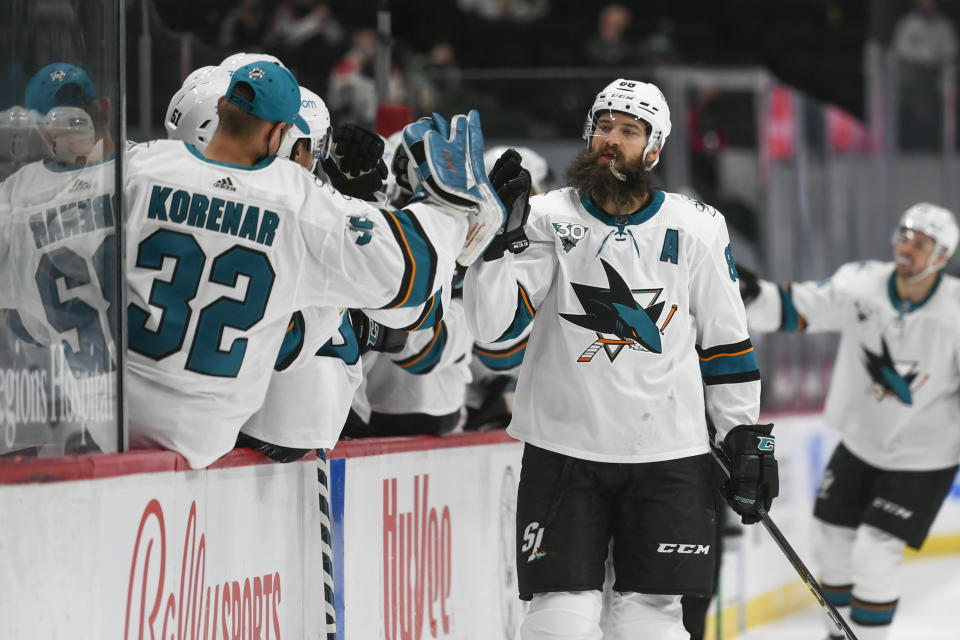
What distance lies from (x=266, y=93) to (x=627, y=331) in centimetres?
90

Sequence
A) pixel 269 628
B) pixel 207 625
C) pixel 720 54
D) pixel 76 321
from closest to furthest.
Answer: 1. pixel 76 321
2. pixel 207 625
3. pixel 269 628
4. pixel 720 54

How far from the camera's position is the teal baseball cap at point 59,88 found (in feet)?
6.78

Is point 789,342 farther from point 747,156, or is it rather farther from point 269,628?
point 269,628

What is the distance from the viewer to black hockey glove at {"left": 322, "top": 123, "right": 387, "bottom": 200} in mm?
2963

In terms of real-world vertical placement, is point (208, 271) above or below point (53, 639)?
above

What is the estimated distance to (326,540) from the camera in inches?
111

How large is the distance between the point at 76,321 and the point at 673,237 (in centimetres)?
124

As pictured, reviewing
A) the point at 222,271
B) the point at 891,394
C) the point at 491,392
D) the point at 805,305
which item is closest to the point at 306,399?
the point at 222,271

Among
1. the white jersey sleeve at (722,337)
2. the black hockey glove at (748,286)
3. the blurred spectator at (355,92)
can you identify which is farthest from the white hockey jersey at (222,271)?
the blurred spectator at (355,92)

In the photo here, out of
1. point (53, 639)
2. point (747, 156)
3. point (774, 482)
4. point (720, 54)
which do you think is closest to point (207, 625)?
point (53, 639)

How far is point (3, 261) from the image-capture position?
2.09 meters

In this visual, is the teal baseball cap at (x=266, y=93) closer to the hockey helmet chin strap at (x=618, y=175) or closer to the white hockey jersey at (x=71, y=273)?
the white hockey jersey at (x=71, y=273)

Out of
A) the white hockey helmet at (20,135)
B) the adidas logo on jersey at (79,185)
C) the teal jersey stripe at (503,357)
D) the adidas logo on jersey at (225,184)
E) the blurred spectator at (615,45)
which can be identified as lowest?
the teal jersey stripe at (503,357)

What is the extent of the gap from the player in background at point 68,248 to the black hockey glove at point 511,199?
74cm
